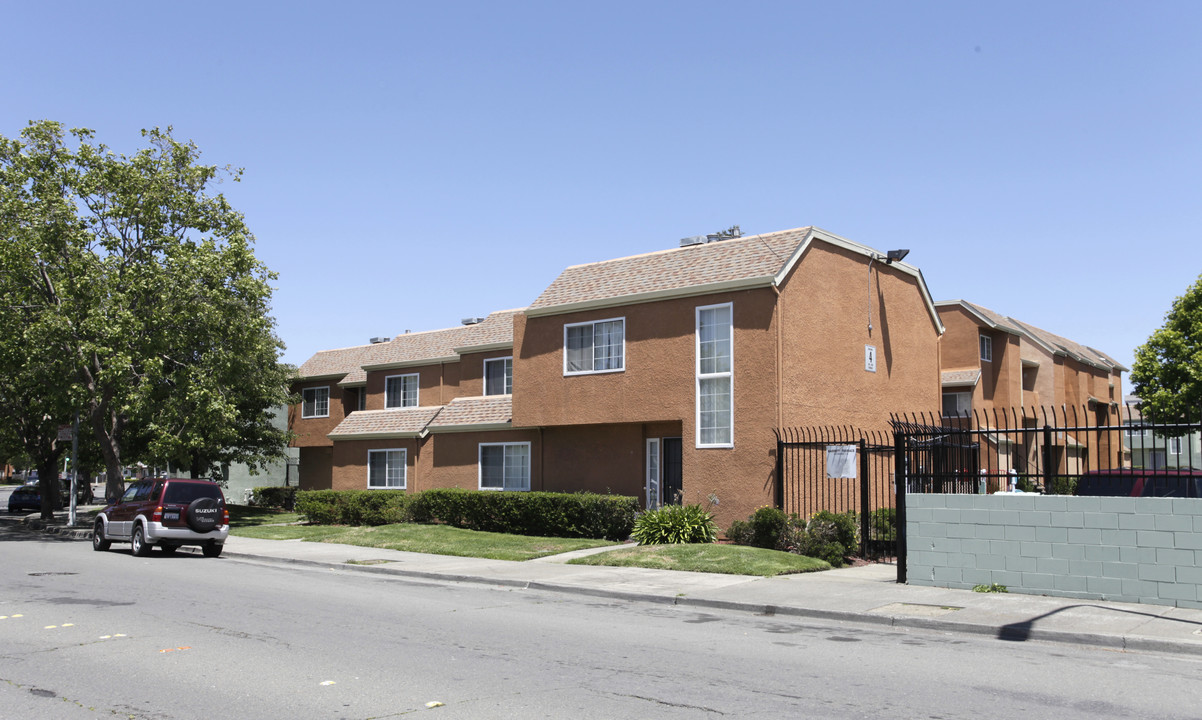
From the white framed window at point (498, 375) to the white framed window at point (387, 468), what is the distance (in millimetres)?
3865

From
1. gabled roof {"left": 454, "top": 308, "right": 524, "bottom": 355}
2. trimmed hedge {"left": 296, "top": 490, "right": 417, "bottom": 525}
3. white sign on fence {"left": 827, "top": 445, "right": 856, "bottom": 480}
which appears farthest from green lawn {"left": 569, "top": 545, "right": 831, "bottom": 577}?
gabled roof {"left": 454, "top": 308, "right": 524, "bottom": 355}

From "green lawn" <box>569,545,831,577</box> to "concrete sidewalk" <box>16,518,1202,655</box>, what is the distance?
0.35 metres

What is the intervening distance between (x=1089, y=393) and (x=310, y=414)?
38.9 m

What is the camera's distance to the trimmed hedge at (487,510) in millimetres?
22875

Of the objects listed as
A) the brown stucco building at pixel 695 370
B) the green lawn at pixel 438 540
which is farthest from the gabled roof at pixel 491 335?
the green lawn at pixel 438 540

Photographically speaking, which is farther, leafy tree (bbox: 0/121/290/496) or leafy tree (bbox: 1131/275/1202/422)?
leafy tree (bbox: 1131/275/1202/422)

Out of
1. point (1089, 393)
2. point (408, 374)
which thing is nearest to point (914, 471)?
point (408, 374)

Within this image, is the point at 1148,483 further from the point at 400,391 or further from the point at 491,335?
the point at 400,391

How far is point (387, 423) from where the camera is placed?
110ft

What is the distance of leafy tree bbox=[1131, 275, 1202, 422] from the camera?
1613 inches

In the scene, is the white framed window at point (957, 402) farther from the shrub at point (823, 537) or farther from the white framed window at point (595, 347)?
the shrub at point (823, 537)

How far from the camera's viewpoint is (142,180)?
25609mm

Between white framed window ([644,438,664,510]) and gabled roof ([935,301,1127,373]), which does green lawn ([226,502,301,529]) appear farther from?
gabled roof ([935,301,1127,373])

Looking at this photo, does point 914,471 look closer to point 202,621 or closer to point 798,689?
point 798,689
